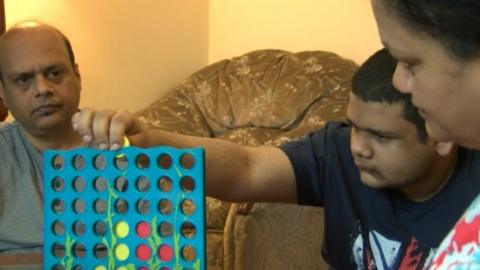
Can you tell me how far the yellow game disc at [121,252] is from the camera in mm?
743

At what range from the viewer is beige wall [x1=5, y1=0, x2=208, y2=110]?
97.6 inches

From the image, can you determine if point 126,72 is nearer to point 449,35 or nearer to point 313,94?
point 313,94

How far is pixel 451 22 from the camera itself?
466 millimetres

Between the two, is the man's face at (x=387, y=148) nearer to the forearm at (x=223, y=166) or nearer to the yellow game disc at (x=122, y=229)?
the forearm at (x=223, y=166)

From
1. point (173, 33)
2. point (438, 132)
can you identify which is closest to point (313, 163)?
point (438, 132)

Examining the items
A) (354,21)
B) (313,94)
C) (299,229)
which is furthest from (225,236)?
(354,21)

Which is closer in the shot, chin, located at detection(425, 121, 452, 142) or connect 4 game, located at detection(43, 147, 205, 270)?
chin, located at detection(425, 121, 452, 142)

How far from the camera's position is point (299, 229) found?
6.64 feet

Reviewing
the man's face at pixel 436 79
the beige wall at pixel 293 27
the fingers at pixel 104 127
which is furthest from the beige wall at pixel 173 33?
the man's face at pixel 436 79

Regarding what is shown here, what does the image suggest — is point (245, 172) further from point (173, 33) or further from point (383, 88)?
point (173, 33)

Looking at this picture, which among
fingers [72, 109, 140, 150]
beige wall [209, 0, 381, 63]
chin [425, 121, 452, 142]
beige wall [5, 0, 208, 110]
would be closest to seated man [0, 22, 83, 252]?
fingers [72, 109, 140, 150]

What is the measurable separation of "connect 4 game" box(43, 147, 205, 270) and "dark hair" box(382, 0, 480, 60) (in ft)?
0.96

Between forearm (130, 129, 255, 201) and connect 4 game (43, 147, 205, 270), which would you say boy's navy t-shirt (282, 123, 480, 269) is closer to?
forearm (130, 129, 255, 201)

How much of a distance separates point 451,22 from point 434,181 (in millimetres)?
585
